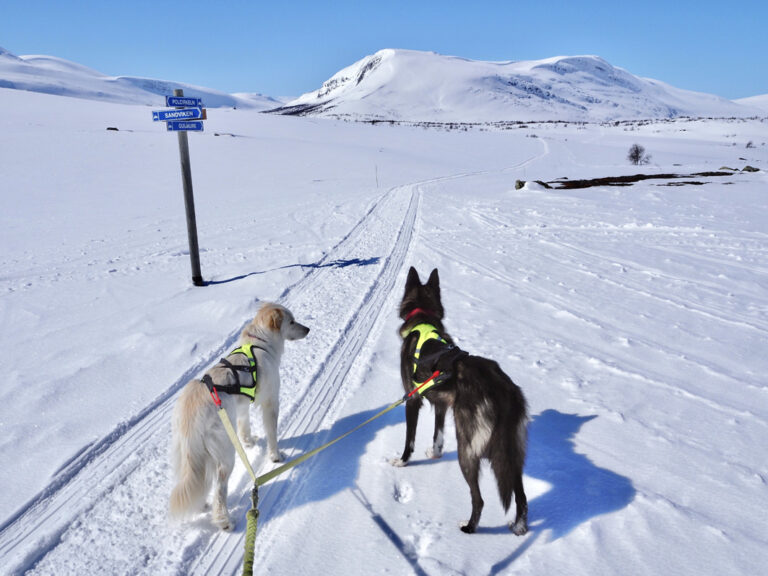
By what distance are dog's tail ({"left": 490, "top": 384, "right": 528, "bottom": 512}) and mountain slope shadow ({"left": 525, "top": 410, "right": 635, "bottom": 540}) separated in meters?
0.56

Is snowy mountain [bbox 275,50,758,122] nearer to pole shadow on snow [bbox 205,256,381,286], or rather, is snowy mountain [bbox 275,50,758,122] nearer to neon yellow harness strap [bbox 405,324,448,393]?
pole shadow on snow [bbox 205,256,381,286]

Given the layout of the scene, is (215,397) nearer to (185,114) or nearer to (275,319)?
(275,319)

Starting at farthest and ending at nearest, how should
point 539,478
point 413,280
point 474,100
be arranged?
point 474,100 → point 413,280 → point 539,478

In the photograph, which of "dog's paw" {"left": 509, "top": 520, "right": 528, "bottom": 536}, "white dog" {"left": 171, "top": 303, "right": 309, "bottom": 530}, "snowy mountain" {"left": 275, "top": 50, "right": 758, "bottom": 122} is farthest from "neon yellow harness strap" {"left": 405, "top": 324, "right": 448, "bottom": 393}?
"snowy mountain" {"left": 275, "top": 50, "right": 758, "bottom": 122}

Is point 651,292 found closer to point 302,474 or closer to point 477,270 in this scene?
point 477,270

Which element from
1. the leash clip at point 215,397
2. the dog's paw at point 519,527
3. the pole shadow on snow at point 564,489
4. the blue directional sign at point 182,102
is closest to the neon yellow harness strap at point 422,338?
the pole shadow on snow at point 564,489

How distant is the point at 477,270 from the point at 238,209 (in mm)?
9442

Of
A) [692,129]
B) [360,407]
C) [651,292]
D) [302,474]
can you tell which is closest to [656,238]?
[651,292]

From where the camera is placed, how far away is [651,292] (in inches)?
283

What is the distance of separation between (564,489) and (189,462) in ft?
8.44

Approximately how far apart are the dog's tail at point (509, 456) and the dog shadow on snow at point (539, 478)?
0.48m

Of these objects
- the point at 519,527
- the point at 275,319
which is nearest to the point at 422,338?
the point at 275,319

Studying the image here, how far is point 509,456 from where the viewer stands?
8.28 ft

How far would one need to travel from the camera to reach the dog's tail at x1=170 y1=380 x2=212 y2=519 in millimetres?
2600
